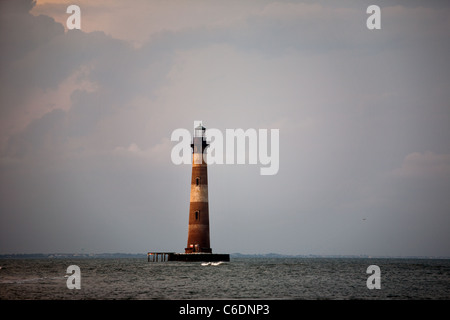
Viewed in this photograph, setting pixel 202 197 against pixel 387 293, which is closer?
pixel 387 293

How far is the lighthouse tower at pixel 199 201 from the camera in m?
63.5

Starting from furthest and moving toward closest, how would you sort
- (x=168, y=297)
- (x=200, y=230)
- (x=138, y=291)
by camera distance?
(x=200, y=230)
(x=138, y=291)
(x=168, y=297)

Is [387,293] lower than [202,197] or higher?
lower

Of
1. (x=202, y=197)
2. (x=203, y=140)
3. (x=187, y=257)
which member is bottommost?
(x=187, y=257)

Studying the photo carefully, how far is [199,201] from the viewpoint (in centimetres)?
6347

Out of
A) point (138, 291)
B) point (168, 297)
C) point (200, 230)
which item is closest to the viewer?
point (168, 297)

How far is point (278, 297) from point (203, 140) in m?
32.4

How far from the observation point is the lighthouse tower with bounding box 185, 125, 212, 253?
63531 mm
